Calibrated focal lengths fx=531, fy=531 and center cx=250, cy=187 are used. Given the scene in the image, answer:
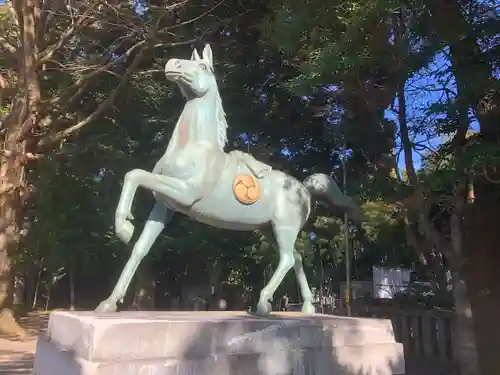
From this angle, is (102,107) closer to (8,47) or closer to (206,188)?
(8,47)

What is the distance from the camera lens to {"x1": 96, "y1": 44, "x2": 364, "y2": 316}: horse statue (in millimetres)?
4832

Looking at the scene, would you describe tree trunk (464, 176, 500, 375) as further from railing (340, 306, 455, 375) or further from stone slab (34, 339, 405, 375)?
stone slab (34, 339, 405, 375)

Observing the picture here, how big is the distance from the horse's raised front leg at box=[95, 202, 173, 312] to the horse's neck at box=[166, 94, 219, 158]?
0.62 metres

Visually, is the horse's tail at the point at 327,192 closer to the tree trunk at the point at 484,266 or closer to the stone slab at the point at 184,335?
the stone slab at the point at 184,335

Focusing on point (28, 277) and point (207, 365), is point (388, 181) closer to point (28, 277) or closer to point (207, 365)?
point (207, 365)

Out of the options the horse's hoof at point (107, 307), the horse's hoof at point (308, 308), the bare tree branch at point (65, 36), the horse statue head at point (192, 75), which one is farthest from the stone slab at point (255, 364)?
the bare tree branch at point (65, 36)

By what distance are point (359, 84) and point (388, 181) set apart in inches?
66.8

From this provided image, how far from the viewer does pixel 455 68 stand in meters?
7.08

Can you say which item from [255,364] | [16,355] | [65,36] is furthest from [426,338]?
[65,36]

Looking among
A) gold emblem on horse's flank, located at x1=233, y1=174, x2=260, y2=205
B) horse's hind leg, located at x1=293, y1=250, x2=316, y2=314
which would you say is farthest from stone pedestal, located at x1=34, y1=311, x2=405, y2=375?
gold emblem on horse's flank, located at x1=233, y1=174, x2=260, y2=205

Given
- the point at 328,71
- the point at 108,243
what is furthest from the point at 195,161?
the point at 108,243

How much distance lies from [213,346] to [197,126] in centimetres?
217

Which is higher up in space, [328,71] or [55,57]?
[55,57]

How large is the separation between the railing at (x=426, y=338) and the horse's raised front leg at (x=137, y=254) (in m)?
6.32
